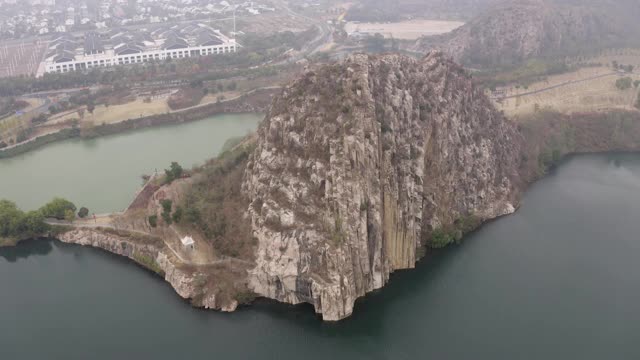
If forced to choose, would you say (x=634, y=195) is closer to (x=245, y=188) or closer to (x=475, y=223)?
(x=475, y=223)

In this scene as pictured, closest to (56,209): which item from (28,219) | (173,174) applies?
(28,219)

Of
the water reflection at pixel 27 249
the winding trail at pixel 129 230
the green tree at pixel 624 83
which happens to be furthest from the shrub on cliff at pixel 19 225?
the green tree at pixel 624 83

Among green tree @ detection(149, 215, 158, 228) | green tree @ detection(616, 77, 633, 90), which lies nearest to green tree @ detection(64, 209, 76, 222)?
green tree @ detection(149, 215, 158, 228)

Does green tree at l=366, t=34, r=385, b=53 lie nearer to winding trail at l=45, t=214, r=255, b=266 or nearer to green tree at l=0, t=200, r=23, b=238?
winding trail at l=45, t=214, r=255, b=266

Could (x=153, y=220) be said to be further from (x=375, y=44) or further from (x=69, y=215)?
(x=375, y=44)

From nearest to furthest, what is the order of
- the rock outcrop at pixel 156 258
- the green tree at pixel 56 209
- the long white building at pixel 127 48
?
the rock outcrop at pixel 156 258 < the green tree at pixel 56 209 < the long white building at pixel 127 48

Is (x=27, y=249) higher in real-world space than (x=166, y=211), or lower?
lower

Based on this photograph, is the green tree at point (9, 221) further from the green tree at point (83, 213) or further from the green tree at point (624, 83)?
the green tree at point (624, 83)
